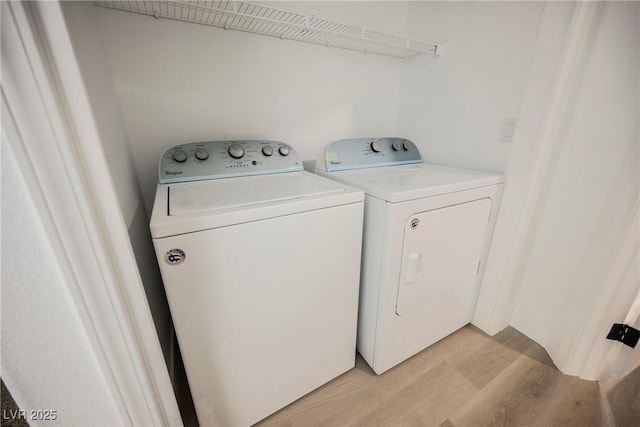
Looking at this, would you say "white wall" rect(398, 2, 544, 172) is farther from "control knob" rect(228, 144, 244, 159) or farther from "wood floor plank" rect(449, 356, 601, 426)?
"control knob" rect(228, 144, 244, 159)

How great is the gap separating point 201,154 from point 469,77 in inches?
57.6

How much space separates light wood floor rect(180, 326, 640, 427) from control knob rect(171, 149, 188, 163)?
3.96 feet

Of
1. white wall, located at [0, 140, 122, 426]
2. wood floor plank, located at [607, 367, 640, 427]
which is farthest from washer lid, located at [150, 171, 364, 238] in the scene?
wood floor plank, located at [607, 367, 640, 427]

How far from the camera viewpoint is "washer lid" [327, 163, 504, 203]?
961mm

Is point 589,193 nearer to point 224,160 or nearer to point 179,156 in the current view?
point 224,160

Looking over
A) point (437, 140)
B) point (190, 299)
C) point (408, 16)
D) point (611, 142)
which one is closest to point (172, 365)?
point (190, 299)

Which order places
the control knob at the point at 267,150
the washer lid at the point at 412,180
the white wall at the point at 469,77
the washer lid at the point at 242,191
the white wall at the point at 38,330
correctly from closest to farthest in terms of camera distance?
the white wall at the point at 38,330, the washer lid at the point at 242,191, the washer lid at the point at 412,180, the white wall at the point at 469,77, the control knob at the point at 267,150

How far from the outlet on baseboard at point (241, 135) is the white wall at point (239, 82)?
0.02 m

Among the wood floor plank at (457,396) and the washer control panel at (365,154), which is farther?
the washer control panel at (365,154)

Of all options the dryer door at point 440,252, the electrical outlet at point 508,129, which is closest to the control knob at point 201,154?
the dryer door at point 440,252

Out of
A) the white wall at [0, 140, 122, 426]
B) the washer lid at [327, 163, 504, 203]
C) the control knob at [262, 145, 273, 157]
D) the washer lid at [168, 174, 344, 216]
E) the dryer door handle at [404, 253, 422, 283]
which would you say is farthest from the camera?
the control knob at [262, 145, 273, 157]

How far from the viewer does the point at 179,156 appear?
1108 millimetres

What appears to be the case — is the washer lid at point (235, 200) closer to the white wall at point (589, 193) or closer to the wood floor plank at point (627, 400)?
the white wall at point (589, 193)

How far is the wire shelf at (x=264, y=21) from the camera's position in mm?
1005
